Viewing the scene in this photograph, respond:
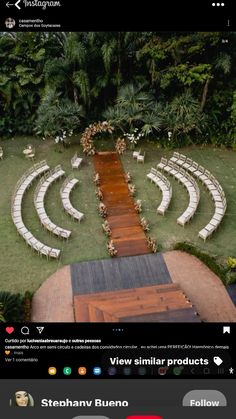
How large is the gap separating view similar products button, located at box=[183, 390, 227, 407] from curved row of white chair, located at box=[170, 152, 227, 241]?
54.1 feet

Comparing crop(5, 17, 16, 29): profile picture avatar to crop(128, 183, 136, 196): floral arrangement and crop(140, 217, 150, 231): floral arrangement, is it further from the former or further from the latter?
crop(128, 183, 136, 196): floral arrangement

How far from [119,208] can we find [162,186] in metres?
3.31

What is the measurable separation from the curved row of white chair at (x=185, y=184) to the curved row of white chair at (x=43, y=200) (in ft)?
22.3

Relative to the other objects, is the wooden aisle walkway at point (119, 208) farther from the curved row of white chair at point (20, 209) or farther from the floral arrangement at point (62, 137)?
the curved row of white chair at point (20, 209)

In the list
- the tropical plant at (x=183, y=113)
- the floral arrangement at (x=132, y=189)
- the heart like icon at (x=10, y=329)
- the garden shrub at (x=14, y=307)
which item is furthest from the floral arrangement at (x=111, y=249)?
the heart like icon at (x=10, y=329)

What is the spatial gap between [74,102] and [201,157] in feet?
34.2

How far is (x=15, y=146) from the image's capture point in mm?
32781

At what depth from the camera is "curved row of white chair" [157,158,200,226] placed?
2595 centimetres

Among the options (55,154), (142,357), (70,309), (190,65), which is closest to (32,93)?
(55,154)

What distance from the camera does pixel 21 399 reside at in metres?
8.56

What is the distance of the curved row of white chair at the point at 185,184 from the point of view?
25950mm

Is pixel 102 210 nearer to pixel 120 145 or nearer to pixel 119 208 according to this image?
pixel 119 208

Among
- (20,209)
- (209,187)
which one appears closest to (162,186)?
(209,187)

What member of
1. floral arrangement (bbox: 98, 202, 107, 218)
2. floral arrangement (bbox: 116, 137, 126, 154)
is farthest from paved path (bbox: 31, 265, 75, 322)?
floral arrangement (bbox: 116, 137, 126, 154)
